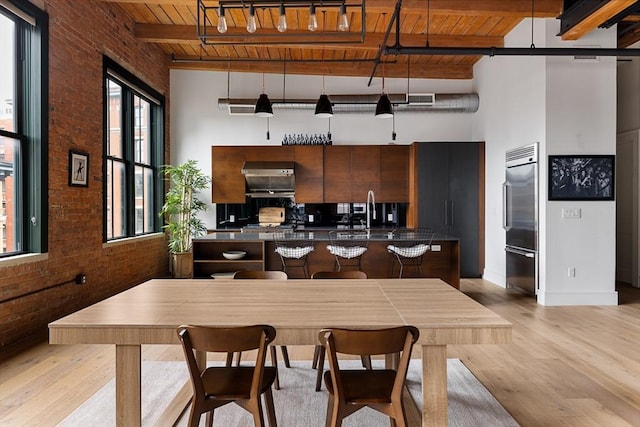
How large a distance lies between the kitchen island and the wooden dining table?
2954mm

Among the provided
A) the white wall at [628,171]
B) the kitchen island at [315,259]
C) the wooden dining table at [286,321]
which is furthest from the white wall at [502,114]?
the wooden dining table at [286,321]

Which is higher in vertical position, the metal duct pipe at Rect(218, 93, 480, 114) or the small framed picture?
the metal duct pipe at Rect(218, 93, 480, 114)

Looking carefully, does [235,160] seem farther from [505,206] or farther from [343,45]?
[505,206]

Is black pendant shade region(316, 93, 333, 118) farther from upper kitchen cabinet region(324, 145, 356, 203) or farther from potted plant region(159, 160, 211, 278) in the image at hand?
potted plant region(159, 160, 211, 278)

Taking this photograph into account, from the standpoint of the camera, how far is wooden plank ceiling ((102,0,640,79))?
17.3 ft

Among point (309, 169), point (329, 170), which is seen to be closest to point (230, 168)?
point (309, 169)

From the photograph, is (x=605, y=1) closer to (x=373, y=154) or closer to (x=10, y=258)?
(x=373, y=154)

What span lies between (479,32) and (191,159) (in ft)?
17.7

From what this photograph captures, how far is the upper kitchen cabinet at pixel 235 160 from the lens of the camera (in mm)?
7754

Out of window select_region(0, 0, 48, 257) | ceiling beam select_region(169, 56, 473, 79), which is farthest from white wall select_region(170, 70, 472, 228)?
window select_region(0, 0, 48, 257)

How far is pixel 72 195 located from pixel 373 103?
5113mm

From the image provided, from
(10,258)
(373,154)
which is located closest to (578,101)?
(373,154)

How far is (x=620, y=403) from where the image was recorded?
2.77 metres

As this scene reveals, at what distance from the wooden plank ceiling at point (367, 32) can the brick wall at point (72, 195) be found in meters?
0.56
